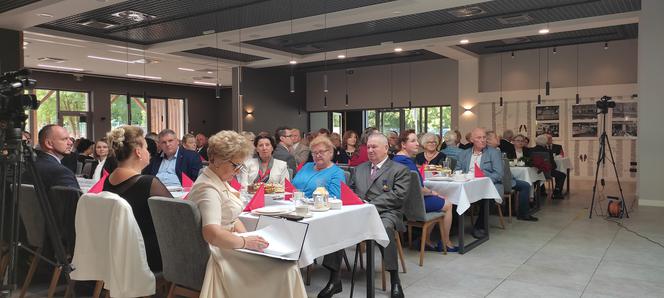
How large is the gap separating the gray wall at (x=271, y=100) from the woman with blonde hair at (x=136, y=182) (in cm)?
1210

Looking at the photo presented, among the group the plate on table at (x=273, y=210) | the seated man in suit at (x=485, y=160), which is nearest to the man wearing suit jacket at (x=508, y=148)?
the seated man in suit at (x=485, y=160)

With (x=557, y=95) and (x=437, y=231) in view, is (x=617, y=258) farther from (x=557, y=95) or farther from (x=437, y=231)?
(x=557, y=95)

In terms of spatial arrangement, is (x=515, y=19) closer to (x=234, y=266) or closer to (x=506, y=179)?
(x=506, y=179)

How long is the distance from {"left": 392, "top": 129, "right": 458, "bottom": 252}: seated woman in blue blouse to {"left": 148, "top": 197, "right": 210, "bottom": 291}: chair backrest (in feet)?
8.62

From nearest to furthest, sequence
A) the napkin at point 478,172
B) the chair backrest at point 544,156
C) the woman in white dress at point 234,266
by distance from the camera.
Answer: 1. the woman in white dress at point 234,266
2. the napkin at point 478,172
3. the chair backrest at point 544,156

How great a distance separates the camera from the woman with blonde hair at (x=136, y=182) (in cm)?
269

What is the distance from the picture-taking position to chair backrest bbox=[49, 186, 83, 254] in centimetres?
324

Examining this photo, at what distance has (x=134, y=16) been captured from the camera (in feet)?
28.9

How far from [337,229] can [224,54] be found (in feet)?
35.5

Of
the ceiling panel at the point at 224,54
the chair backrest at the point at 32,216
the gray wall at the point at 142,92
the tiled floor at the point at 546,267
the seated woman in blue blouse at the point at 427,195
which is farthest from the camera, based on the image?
the gray wall at the point at 142,92

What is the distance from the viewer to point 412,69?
1488 centimetres

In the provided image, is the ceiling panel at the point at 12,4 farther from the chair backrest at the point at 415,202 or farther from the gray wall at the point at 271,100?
the gray wall at the point at 271,100

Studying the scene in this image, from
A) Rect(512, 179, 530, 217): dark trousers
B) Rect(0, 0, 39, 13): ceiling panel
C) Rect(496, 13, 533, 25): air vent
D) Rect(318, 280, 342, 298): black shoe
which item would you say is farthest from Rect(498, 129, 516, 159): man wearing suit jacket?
Rect(0, 0, 39, 13): ceiling panel

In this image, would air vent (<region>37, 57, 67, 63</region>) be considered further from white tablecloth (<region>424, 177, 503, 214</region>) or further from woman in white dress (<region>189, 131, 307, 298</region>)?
woman in white dress (<region>189, 131, 307, 298</region>)
